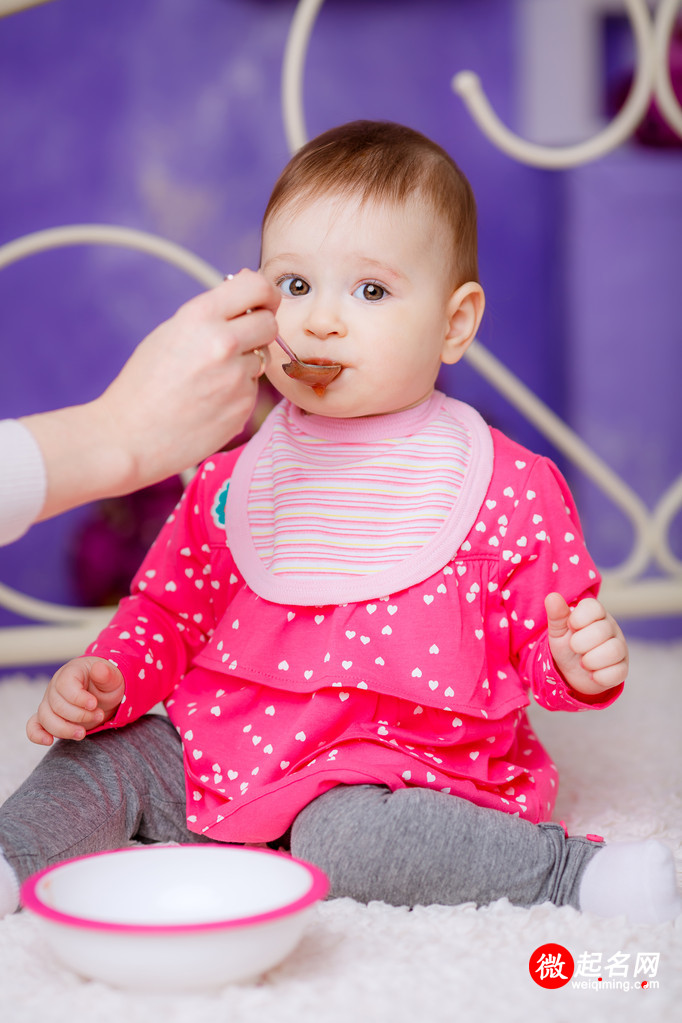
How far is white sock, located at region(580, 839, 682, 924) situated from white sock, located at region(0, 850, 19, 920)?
1.41ft

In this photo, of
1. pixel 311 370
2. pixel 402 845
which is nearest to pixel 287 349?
pixel 311 370

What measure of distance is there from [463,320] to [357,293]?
13cm

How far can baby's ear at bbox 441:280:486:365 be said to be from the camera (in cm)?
104

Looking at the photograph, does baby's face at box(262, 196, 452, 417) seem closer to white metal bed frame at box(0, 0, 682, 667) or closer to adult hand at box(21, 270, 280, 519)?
adult hand at box(21, 270, 280, 519)

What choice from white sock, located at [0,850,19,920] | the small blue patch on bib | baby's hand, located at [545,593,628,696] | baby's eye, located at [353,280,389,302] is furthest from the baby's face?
white sock, located at [0,850,19,920]

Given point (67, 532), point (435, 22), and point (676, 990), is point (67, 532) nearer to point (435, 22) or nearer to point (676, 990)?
point (435, 22)

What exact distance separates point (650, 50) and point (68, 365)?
4.54 ft

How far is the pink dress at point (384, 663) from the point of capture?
3.01 ft

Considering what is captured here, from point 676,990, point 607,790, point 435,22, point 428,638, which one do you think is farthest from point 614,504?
point 676,990

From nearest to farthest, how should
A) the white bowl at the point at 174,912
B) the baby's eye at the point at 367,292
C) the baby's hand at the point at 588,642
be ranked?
the white bowl at the point at 174,912
the baby's hand at the point at 588,642
the baby's eye at the point at 367,292

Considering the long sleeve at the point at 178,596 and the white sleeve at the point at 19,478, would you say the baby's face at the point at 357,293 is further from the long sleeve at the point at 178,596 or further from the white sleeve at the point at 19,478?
the white sleeve at the point at 19,478

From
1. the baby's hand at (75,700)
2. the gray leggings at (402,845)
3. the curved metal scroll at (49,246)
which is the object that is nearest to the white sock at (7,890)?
Answer: the gray leggings at (402,845)

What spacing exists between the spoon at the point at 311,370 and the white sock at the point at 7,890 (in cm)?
47

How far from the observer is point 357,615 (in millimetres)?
971
